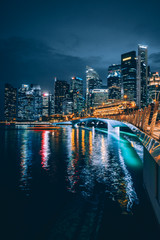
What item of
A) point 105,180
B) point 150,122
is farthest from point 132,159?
point 150,122

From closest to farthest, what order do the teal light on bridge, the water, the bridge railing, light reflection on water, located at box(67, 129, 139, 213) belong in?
1. the water
2. the bridge railing
3. light reflection on water, located at box(67, 129, 139, 213)
4. the teal light on bridge

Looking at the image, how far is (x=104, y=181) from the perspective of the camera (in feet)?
56.1

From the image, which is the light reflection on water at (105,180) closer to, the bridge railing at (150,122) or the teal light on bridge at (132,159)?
the teal light on bridge at (132,159)

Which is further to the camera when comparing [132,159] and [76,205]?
[132,159]

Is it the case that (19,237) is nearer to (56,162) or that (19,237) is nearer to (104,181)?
(104,181)

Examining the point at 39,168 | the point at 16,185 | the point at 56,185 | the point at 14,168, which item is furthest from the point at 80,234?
the point at 14,168

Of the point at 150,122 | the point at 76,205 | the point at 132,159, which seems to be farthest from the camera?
the point at 132,159

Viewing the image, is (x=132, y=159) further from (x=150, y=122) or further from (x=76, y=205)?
(x=76, y=205)

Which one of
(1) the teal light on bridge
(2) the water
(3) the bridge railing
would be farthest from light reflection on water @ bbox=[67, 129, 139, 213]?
(3) the bridge railing

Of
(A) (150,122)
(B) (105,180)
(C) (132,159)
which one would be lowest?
(C) (132,159)

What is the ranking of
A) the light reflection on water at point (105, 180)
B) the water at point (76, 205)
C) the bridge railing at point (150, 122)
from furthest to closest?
the light reflection on water at point (105, 180), the bridge railing at point (150, 122), the water at point (76, 205)

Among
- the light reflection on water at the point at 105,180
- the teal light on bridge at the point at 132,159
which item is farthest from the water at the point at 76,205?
the teal light on bridge at the point at 132,159

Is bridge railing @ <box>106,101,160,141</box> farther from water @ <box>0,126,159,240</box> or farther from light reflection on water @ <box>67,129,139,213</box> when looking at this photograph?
light reflection on water @ <box>67,129,139,213</box>

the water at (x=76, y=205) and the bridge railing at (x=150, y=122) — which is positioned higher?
the bridge railing at (x=150, y=122)
